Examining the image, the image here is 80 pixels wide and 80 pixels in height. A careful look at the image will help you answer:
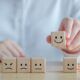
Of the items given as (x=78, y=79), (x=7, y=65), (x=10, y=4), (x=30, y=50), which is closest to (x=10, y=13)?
(x=10, y=4)

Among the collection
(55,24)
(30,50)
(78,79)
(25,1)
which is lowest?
(78,79)

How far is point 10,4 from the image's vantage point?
58.8 inches

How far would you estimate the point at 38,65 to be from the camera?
76 centimetres

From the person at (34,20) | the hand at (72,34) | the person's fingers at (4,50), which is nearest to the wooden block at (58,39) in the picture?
the hand at (72,34)

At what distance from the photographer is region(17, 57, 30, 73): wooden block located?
0.76m

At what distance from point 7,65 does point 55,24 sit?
2.49 feet

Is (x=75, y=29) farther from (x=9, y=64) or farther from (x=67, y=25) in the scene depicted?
(x=9, y=64)

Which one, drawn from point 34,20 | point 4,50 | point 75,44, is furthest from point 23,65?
point 34,20

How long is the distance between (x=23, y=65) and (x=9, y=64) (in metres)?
0.03

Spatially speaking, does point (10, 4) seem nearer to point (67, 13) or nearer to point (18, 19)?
point (18, 19)

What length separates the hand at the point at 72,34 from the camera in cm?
90

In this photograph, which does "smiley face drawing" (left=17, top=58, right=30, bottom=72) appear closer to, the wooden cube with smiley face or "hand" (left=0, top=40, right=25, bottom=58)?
the wooden cube with smiley face

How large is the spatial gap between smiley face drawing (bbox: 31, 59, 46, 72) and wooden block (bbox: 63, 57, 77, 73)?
2.1 inches

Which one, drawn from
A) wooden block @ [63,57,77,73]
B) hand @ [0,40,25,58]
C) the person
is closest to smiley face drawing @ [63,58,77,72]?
wooden block @ [63,57,77,73]
